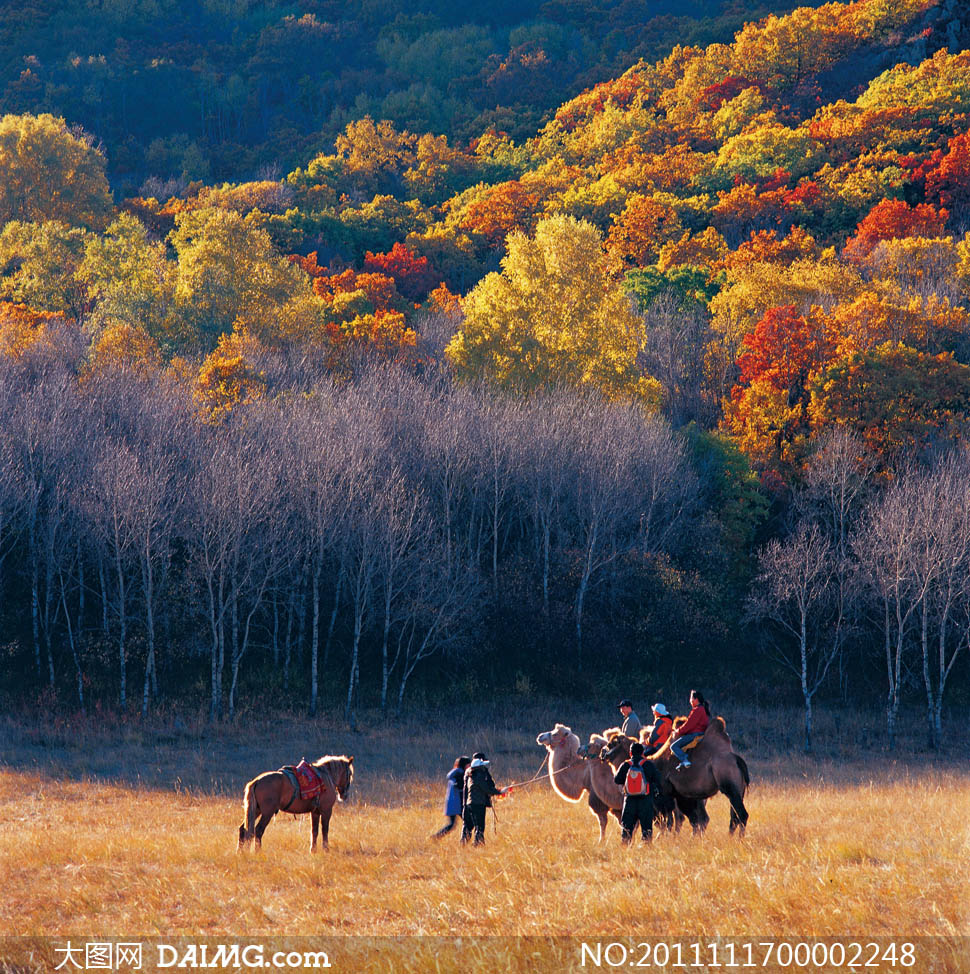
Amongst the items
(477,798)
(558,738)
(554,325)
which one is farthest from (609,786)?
(554,325)

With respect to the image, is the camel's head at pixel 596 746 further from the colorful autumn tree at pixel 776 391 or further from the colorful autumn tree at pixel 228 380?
the colorful autumn tree at pixel 776 391

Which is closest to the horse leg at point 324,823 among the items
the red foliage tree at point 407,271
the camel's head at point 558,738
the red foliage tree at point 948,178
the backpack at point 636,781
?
the camel's head at point 558,738

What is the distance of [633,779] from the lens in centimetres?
1350

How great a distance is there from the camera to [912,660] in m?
39.0

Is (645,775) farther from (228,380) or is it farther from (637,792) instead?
(228,380)

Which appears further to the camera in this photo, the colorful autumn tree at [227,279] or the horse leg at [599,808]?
the colorful autumn tree at [227,279]

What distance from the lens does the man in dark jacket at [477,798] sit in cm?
1523

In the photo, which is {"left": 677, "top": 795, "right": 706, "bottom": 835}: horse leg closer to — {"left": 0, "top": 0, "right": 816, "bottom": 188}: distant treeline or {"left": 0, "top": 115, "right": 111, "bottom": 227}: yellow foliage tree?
{"left": 0, "top": 115, "right": 111, "bottom": 227}: yellow foliage tree

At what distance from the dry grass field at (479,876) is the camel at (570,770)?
2.19 feet

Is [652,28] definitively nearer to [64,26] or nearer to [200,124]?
[200,124]

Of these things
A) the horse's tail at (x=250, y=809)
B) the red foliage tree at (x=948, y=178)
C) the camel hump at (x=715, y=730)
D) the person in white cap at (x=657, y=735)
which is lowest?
the horse's tail at (x=250, y=809)

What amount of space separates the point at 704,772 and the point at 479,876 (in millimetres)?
4093

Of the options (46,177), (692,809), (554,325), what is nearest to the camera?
(692,809)

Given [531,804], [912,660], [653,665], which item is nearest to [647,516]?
[653,665]
